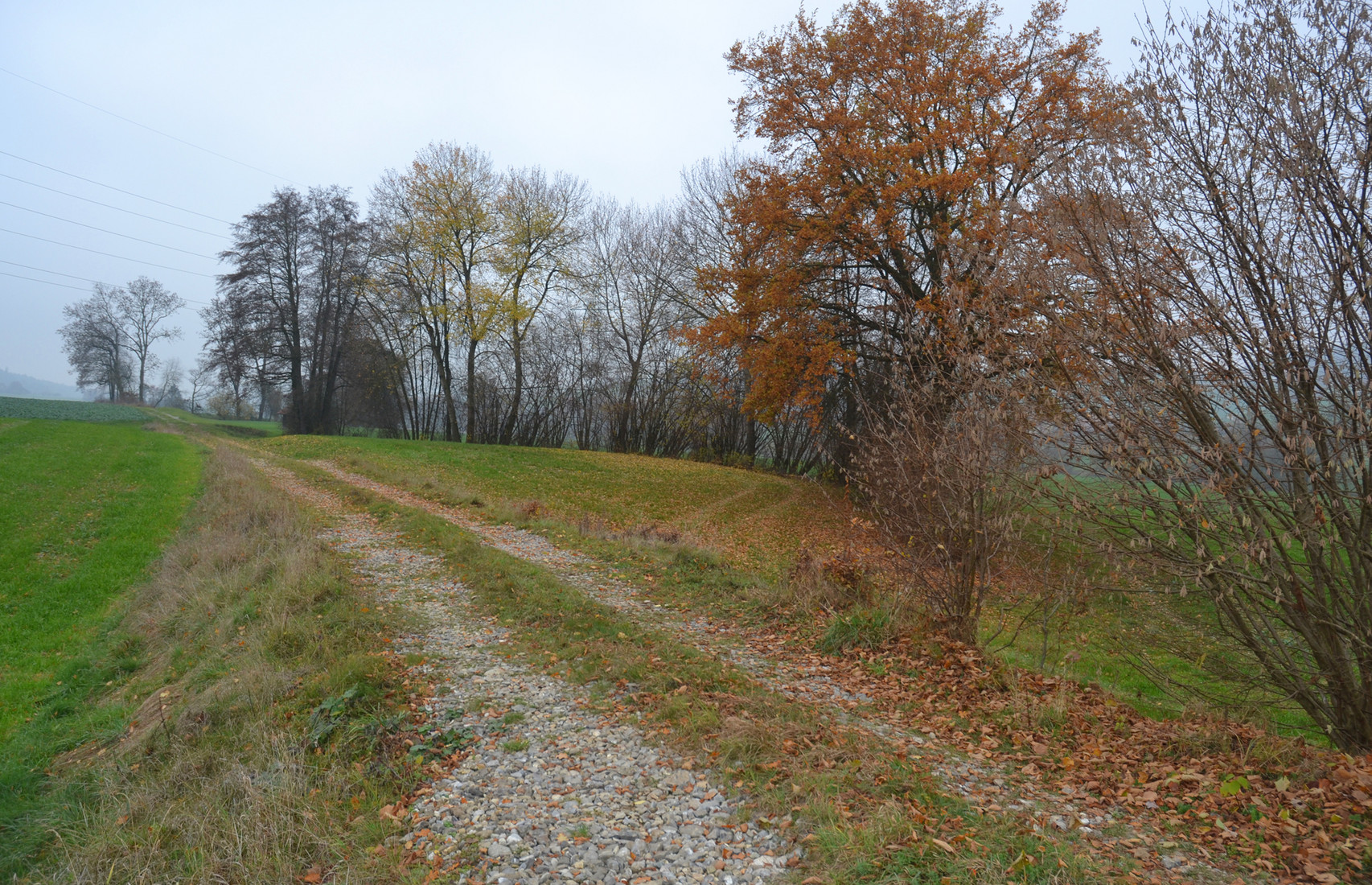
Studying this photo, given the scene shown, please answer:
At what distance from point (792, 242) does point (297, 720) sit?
15.7 metres

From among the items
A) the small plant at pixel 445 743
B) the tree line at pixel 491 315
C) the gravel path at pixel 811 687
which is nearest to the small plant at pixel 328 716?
the small plant at pixel 445 743

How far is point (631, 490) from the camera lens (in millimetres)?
21688

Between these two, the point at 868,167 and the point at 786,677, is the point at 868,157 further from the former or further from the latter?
the point at 786,677

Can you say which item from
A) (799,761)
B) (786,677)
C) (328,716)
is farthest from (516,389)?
(799,761)

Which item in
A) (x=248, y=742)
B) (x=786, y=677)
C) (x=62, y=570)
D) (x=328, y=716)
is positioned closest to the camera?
(x=248, y=742)

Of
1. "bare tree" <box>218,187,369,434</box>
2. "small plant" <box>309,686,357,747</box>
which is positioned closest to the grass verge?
"small plant" <box>309,686,357,747</box>

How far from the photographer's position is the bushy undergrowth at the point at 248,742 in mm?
4223

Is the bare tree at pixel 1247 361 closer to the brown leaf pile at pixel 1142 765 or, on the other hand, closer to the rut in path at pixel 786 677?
the brown leaf pile at pixel 1142 765

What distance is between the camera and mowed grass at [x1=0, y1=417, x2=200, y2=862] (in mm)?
7133

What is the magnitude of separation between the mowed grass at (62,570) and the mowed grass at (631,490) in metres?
5.26

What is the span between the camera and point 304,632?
7.40 m

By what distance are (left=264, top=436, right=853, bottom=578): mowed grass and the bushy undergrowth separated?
608 cm

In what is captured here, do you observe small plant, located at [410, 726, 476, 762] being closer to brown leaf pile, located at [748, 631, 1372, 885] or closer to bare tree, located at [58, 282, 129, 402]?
brown leaf pile, located at [748, 631, 1372, 885]

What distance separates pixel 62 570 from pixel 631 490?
44.2 ft
